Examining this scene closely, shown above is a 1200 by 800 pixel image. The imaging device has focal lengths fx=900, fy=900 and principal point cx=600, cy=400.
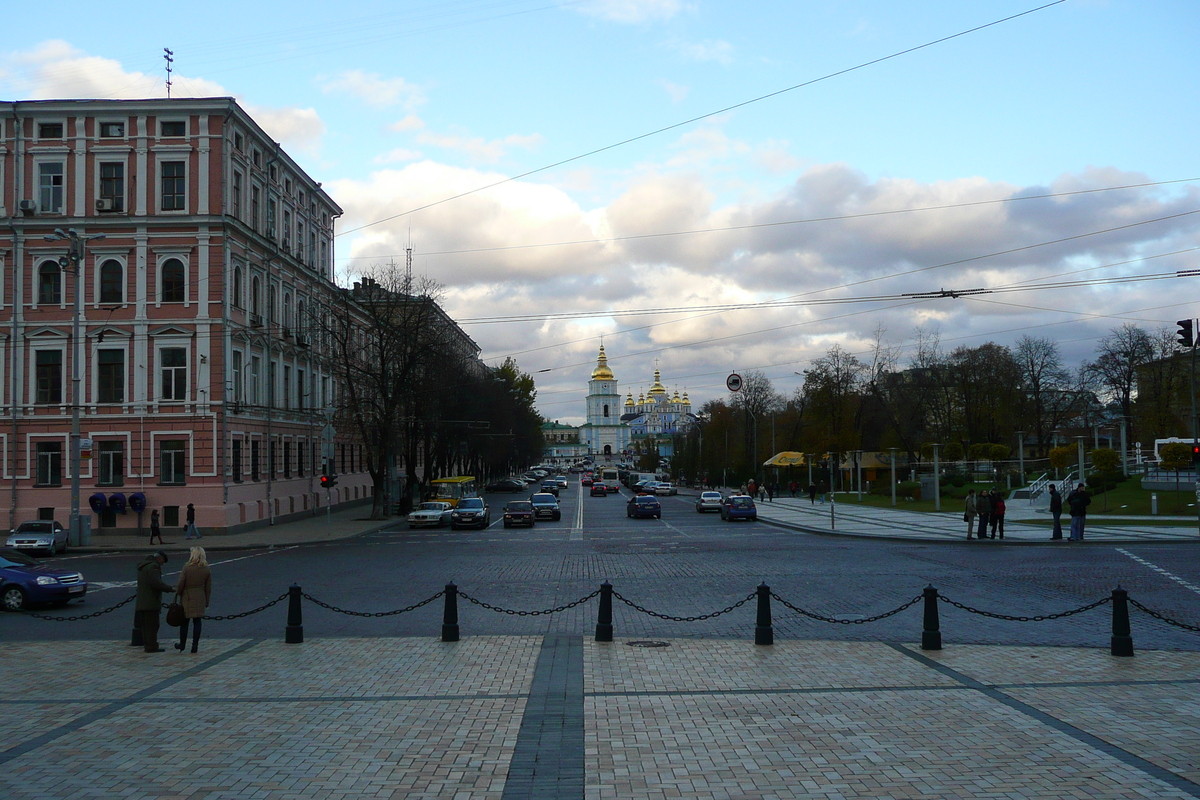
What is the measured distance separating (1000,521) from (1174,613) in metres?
15.6

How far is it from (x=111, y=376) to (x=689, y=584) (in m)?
30.2

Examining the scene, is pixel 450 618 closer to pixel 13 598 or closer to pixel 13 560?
pixel 13 598

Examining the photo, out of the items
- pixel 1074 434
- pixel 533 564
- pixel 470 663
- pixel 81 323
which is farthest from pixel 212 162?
pixel 1074 434

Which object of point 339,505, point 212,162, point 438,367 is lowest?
point 339,505

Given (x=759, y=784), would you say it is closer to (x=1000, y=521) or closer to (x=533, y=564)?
(x=533, y=564)

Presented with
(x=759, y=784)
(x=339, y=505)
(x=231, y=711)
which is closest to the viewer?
(x=759, y=784)

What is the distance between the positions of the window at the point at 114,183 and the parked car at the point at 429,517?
18896 mm

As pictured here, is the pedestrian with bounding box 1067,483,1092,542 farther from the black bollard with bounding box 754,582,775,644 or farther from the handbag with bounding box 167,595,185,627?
the handbag with bounding box 167,595,185,627

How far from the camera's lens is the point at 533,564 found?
24219mm

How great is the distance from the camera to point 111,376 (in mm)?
38438

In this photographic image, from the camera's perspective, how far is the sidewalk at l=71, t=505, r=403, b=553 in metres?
33.2

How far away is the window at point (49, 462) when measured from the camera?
1509 inches

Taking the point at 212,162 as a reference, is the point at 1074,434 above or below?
below

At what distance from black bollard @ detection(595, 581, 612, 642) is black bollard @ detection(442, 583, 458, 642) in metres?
2.07
